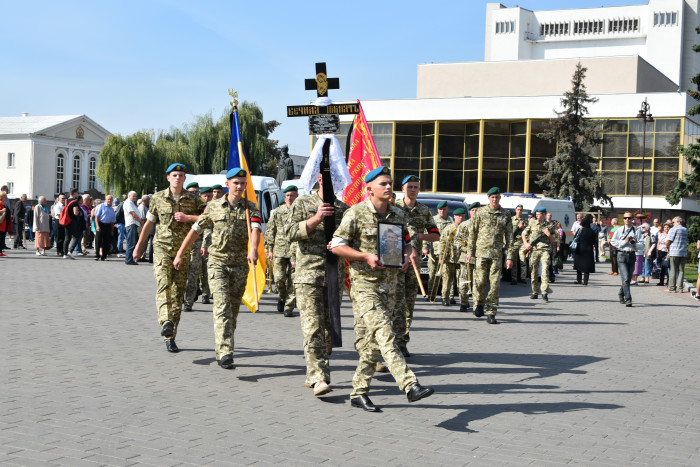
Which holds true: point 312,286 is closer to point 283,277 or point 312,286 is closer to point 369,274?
point 369,274

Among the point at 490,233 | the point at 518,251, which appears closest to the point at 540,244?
the point at 518,251

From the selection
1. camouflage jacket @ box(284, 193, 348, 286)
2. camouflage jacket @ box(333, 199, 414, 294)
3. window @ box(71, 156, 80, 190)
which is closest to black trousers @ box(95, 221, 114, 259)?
camouflage jacket @ box(284, 193, 348, 286)

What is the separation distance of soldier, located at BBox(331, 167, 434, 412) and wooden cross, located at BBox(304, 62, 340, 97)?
1.68 m

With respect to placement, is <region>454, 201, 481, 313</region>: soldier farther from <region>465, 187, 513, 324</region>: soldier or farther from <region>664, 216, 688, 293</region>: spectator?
<region>664, 216, 688, 293</region>: spectator

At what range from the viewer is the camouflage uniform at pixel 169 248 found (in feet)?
28.6

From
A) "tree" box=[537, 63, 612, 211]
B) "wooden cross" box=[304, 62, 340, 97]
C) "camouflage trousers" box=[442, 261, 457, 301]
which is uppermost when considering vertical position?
"tree" box=[537, 63, 612, 211]

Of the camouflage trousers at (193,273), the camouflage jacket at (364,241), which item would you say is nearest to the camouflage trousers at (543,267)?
the camouflage trousers at (193,273)

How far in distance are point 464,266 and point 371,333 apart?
30.8ft

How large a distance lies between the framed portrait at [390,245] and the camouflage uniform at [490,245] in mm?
6147

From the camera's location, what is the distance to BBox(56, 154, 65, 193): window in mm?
92181

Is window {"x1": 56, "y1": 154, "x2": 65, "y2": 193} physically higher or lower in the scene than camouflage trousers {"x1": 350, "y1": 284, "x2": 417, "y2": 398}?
higher

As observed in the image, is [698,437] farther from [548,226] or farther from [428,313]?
[548,226]

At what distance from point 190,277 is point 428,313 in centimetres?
418

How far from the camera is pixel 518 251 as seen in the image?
838 inches
